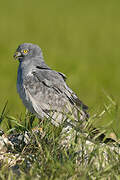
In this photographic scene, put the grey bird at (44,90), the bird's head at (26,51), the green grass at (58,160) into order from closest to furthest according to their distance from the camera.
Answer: the green grass at (58,160) → the grey bird at (44,90) → the bird's head at (26,51)

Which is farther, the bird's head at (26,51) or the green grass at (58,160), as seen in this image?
the bird's head at (26,51)

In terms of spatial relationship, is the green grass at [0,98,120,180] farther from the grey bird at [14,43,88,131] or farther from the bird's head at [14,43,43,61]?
the bird's head at [14,43,43,61]

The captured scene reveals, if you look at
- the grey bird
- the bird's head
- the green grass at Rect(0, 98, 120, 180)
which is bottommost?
the green grass at Rect(0, 98, 120, 180)

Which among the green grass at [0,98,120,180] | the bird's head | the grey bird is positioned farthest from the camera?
the bird's head

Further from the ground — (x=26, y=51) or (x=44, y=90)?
(x=26, y=51)

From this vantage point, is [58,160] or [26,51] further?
[26,51]

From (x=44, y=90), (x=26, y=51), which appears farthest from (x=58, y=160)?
(x=26, y=51)

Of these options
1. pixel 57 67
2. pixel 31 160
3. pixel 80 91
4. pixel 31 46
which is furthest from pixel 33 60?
pixel 57 67

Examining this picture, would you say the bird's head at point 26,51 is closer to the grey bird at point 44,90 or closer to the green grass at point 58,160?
the grey bird at point 44,90

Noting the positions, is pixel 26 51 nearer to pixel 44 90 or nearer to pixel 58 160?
pixel 44 90

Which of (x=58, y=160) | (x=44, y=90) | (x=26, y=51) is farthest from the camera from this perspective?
(x=26, y=51)

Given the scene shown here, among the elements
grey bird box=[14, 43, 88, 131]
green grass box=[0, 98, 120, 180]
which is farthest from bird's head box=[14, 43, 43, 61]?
green grass box=[0, 98, 120, 180]

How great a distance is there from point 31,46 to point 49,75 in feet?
2.56

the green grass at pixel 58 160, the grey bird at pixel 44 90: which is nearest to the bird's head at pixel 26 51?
the grey bird at pixel 44 90
